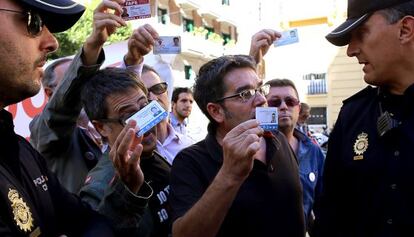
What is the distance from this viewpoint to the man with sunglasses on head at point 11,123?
179 cm

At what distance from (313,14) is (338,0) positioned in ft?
6.20

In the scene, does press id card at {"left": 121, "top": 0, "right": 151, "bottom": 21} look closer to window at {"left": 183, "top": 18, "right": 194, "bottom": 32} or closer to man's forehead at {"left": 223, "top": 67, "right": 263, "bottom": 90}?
man's forehead at {"left": 223, "top": 67, "right": 263, "bottom": 90}

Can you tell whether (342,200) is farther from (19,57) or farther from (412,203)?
(19,57)

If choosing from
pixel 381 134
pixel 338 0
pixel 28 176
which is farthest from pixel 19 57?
pixel 338 0

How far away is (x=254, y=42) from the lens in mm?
3336

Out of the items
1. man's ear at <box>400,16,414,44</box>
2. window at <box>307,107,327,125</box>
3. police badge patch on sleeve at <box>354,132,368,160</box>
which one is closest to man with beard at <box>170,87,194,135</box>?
police badge patch on sleeve at <box>354,132,368,160</box>

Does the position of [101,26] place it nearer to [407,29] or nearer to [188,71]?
[407,29]

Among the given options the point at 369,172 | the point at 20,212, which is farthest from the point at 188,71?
the point at 20,212

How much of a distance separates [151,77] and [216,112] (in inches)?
43.9

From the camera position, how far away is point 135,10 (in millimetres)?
3135

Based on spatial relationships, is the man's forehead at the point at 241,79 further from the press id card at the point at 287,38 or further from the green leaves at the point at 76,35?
the green leaves at the point at 76,35

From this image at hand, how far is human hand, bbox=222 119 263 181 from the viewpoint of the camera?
85.1 inches

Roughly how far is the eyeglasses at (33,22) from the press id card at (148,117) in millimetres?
595

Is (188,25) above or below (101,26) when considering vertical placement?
above
